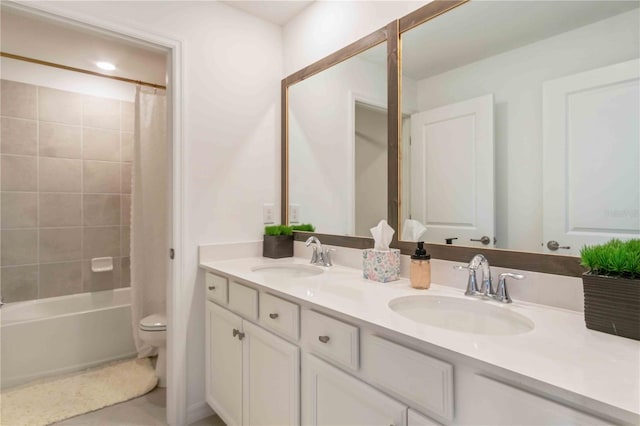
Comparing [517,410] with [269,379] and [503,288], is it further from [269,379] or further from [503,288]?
[269,379]

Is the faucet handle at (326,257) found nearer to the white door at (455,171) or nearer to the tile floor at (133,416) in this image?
the white door at (455,171)

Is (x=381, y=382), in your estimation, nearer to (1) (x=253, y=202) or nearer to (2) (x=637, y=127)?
(2) (x=637, y=127)

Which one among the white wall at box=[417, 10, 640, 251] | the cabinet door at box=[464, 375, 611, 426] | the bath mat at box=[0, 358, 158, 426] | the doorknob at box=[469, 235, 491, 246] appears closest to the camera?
the cabinet door at box=[464, 375, 611, 426]

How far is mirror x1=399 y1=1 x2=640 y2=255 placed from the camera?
37.8 inches

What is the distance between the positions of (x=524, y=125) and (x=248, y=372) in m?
1.43

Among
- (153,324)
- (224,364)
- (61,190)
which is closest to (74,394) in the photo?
(153,324)

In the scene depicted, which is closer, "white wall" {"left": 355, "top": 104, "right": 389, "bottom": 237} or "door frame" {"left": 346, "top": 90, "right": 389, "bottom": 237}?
"white wall" {"left": 355, "top": 104, "right": 389, "bottom": 237}

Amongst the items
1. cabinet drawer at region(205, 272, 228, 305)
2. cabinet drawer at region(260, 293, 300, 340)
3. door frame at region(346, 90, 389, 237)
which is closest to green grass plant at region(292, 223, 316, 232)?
door frame at region(346, 90, 389, 237)

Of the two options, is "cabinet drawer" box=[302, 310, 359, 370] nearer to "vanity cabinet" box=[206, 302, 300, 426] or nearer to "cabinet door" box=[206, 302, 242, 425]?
"vanity cabinet" box=[206, 302, 300, 426]

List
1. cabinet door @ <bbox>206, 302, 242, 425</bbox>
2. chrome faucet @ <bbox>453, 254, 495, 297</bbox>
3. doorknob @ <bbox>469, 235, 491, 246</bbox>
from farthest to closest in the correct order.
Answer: cabinet door @ <bbox>206, 302, 242, 425</bbox>
doorknob @ <bbox>469, 235, 491, 246</bbox>
chrome faucet @ <bbox>453, 254, 495, 297</bbox>

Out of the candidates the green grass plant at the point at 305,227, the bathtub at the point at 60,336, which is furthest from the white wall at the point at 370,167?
the bathtub at the point at 60,336

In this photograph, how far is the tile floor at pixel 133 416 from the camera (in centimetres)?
182

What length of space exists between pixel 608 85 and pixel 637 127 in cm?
15

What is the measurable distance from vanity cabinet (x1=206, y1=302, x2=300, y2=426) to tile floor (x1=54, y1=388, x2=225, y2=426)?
0.33 metres
